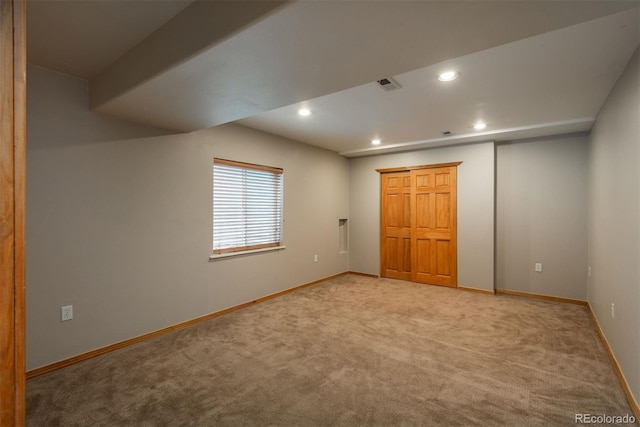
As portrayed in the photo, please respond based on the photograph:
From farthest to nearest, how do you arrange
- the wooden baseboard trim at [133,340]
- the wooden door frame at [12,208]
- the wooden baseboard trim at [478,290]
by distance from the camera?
the wooden baseboard trim at [478,290]
the wooden baseboard trim at [133,340]
the wooden door frame at [12,208]

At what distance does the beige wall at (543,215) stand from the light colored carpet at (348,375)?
0.86 metres

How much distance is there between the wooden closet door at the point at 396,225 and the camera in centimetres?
549

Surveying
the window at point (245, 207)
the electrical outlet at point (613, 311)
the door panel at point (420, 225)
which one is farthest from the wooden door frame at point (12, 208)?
the door panel at point (420, 225)

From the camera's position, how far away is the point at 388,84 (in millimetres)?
2688

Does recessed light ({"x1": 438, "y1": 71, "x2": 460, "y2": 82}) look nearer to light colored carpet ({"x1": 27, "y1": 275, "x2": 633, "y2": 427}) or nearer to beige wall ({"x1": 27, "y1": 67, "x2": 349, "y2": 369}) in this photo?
light colored carpet ({"x1": 27, "y1": 275, "x2": 633, "y2": 427})

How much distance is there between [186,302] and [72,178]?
1649 millimetres

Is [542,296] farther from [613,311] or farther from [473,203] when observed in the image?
[613,311]

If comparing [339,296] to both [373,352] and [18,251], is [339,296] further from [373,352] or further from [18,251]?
[18,251]

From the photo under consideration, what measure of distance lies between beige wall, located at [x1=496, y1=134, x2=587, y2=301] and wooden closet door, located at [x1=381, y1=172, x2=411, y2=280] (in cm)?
140

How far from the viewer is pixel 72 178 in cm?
260

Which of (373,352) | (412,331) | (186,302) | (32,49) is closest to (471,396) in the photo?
(373,352)

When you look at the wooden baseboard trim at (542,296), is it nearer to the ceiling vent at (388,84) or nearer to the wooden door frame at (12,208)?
the ceiling vent at (388,84)

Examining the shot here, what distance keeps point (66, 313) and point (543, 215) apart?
569cm

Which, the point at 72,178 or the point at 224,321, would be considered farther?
the point at 224,321
